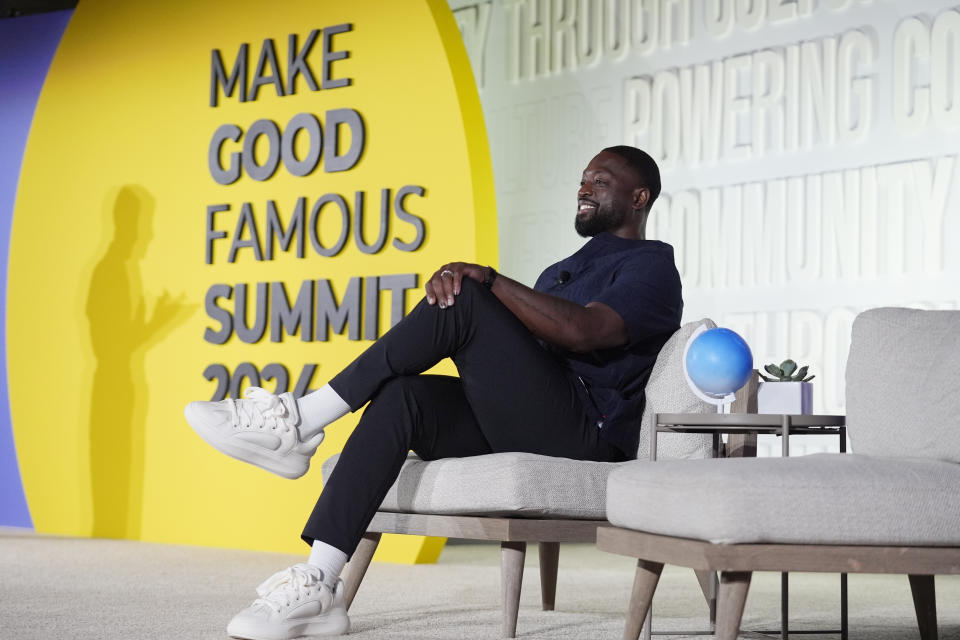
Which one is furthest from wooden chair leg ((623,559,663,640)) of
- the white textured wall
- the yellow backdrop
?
the white textured wall

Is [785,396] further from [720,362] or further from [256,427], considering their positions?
[256,427]

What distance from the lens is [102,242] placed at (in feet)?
18.6

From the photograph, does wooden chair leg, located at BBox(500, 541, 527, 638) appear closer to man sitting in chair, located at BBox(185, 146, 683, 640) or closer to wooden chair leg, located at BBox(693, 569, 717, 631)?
man sitting in chair, located at BBox(185, 146, 683, 640)

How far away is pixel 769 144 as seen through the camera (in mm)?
5395

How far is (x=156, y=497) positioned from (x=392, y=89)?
2.15m

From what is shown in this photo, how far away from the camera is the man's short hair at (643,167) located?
3.07 metres

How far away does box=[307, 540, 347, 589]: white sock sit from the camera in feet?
7.86

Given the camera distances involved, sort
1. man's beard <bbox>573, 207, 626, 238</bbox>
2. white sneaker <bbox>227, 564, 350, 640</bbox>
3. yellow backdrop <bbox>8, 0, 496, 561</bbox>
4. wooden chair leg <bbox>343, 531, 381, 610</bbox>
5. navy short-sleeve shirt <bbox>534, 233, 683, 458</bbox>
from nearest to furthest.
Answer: white sneaker <bbox>227, 564, 350, 640</bbox>
navy short-sleeve shirt <bbox>534, 233, 683, 458</bbox>
wooden chair leg <bbox>343, 531, 381, 610</bbox>
man's beard <bbox>573, 207, 626, 238</bbox>
yellow backdrop <bbox>8, 0, 496, 561</bbox>

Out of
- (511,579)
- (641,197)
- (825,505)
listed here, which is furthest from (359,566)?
(825,505)

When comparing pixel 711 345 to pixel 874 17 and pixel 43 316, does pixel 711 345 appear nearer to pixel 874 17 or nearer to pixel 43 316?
pixel 874 17

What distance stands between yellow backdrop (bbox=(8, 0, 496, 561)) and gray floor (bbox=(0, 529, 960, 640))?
0.45 m

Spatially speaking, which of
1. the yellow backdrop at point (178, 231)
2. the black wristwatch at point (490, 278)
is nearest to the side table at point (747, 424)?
the black wristwatch at point (490, 278)

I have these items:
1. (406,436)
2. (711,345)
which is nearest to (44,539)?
(406,436)

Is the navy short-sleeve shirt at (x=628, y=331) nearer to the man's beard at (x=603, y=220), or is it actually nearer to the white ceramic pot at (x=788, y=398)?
the man's beard at (x=603, y=220)
